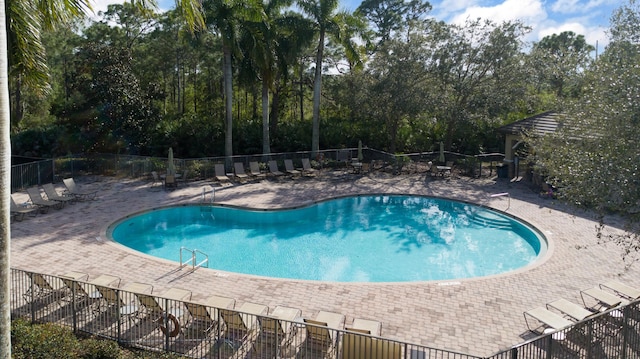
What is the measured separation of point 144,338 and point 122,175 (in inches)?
641

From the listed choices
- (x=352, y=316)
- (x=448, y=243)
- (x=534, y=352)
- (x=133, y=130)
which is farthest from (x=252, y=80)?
(x=534, y=352)

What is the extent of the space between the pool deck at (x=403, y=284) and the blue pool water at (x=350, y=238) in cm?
81

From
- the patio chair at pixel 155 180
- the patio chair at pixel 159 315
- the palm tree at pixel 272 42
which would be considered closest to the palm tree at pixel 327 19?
the palm tree at pixel 272 42

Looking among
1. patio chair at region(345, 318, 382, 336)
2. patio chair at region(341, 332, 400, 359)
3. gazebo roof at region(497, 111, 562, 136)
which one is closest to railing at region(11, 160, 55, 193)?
patio chair at region(345, 318, 382, 336)

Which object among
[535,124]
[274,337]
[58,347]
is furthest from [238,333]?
[535,124]

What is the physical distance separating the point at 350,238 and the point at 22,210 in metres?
11.3

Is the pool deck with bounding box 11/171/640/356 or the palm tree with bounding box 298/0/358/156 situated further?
the palm tree with bounding box 298/0/358/156

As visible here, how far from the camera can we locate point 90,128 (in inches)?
1050

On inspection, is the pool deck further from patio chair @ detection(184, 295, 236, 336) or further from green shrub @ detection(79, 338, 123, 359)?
green shrub @ detection(79, 338, 123, 359)

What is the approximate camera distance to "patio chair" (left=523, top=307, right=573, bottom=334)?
8609 mm

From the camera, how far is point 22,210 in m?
16.2

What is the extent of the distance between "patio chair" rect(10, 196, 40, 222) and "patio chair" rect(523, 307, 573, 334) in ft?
51.3

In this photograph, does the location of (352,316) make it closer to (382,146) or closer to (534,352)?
(534,352)

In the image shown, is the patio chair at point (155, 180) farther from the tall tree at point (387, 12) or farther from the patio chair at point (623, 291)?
the tall tree at point (387, 12)
